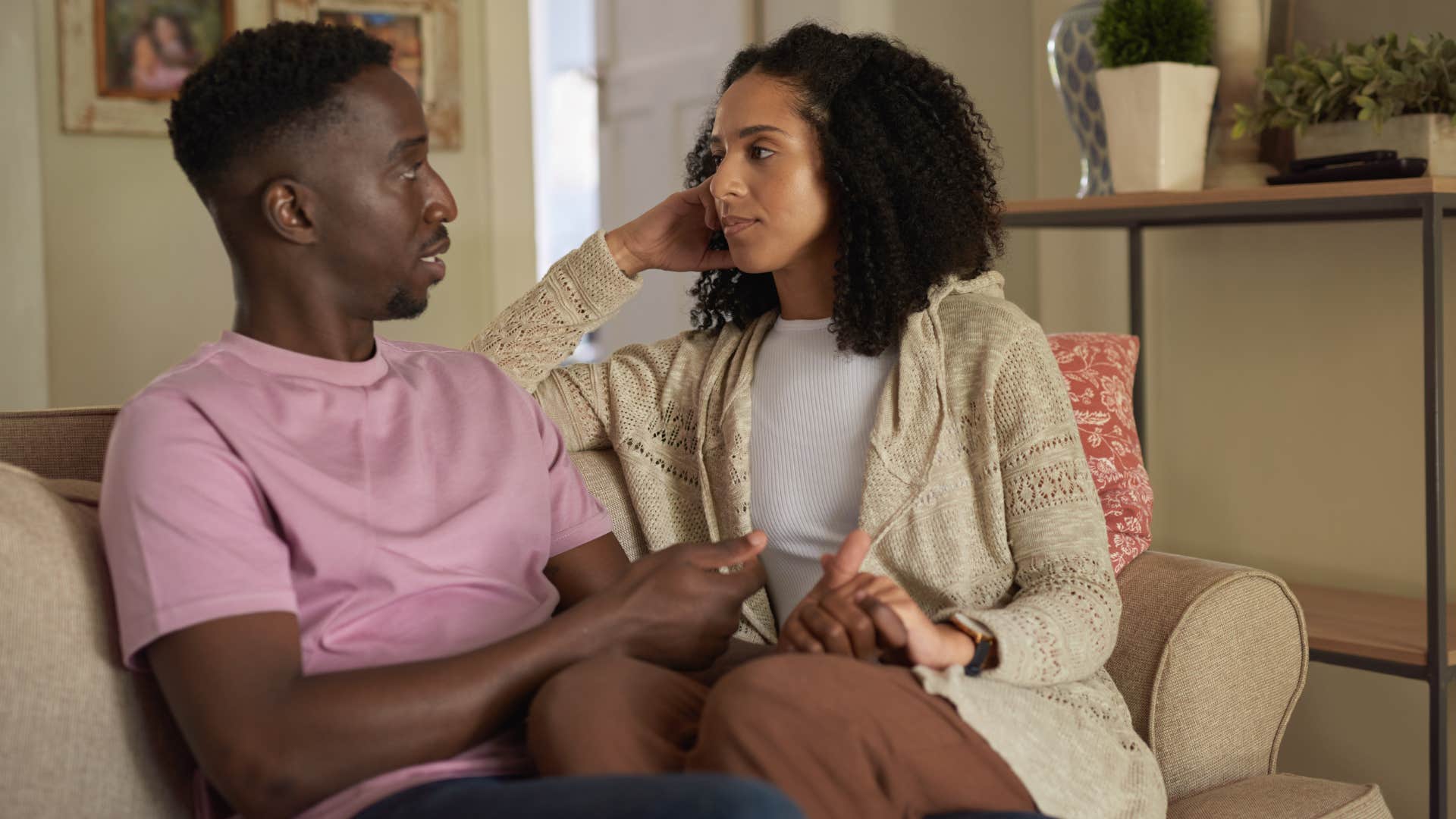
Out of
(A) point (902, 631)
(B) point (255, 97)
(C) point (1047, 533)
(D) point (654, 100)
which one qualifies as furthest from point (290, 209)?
(D) point (654, 100)

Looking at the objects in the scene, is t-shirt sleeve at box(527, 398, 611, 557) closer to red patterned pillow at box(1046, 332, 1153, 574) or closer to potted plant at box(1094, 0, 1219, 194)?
red patterned pillow at box(1046, 332, 1153, 574)

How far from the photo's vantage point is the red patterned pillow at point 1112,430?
1.79m

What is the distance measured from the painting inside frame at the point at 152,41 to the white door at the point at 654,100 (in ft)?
3.73

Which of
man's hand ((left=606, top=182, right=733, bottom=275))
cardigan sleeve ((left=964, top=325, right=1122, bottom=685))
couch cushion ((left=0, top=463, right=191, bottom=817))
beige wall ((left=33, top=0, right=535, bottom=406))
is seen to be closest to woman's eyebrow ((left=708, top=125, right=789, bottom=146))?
man's hand ((left=606, top=182, right=733, bottom=275))

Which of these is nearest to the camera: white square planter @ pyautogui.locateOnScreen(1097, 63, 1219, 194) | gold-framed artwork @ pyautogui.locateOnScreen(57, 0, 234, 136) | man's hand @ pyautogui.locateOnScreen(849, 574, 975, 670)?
man's hand @ pyautogui.locateOnScreen(849, 574, 975, 670)

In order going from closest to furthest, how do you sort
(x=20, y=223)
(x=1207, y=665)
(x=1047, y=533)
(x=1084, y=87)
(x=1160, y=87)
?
1. (x=1047, y=533)
2. (x=1207, y=665)
3. (x=1160, y=87)
4. (x=1084, y=87)
5. (x=20, y=223)

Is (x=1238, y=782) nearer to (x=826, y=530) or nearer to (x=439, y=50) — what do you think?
(x=826, y=530)

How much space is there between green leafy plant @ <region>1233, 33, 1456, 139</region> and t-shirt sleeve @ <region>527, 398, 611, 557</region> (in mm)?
1328

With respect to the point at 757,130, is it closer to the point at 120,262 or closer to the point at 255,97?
the point at 255,97

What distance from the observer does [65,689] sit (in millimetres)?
1134

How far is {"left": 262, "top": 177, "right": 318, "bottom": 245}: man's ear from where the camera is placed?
125 centimetres

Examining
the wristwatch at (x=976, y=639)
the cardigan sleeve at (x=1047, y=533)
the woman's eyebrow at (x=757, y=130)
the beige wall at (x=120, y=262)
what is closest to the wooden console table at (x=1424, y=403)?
the cardigan sleeve at (x=1047, y=533)

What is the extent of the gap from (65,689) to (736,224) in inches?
34.0

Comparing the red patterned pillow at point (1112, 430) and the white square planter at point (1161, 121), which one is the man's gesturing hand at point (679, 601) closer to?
the red patterned pillow at point (1112, 430)
